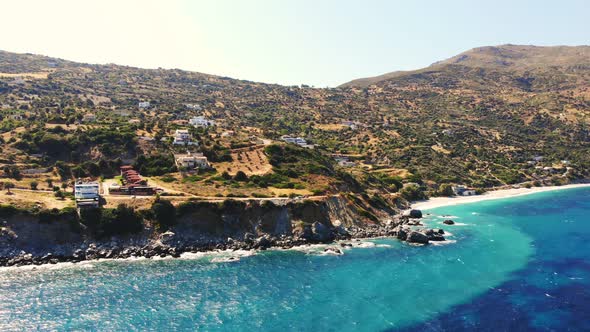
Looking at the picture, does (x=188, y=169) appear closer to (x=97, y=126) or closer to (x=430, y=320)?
(x=97, y=126)

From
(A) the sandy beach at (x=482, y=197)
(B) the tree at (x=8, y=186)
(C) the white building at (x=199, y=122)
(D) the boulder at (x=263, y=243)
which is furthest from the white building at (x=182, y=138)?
(A) the sandy beach at (x=482, y=197)

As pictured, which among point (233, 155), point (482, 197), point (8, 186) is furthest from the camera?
point (482, 197)

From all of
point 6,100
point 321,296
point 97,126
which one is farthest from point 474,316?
point 6,100

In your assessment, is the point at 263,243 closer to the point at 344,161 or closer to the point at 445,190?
the point at 344,161

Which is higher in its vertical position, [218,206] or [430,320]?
[218,206]

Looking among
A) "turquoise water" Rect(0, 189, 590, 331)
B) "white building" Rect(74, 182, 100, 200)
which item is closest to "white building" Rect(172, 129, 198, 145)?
"white building" Rect(74, 182, 100, 200)

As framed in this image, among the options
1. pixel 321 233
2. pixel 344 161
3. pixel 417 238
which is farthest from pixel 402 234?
pixel 344 161

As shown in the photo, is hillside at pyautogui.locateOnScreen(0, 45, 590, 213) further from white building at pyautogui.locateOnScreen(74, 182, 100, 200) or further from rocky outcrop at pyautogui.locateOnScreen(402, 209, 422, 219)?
rocky outcrop at pyautogui.locateOnScreen(402, 209, 422, 219)

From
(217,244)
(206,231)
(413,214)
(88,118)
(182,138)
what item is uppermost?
(88,118)
